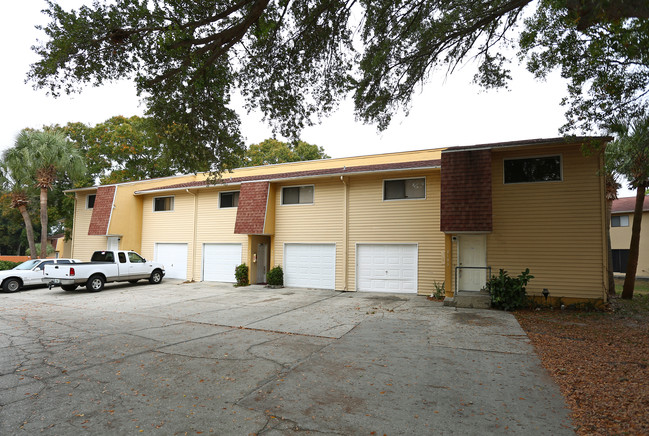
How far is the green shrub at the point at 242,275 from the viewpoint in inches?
650

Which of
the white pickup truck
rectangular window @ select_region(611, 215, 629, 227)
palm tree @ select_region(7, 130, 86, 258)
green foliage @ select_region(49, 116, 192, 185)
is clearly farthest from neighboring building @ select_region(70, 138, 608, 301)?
rectangular window @ select_region(611, 215, 629, 227)

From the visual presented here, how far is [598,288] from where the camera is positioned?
1054cm

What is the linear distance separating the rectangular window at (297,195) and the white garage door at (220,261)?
3519 millimetres

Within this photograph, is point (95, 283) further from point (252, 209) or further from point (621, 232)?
point (621, 232)

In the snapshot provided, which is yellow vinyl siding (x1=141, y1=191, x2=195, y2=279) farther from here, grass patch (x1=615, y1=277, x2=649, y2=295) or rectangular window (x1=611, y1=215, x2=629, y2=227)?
rectangular window (x1=611, y1=215, x2=629, y2=227)

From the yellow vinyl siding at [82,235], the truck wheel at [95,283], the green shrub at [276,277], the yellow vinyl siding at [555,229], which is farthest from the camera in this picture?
the yellow vinyl siding at [82,235]

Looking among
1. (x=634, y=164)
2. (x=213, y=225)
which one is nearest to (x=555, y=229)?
(x=634, y=164)

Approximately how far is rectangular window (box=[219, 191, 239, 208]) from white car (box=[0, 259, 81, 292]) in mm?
7554

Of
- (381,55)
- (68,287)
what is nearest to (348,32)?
(381,55)

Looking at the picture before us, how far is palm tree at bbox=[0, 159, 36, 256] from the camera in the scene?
2070cm

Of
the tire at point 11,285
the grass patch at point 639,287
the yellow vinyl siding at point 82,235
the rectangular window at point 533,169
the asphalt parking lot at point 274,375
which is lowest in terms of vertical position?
the grass patch at point 639,287

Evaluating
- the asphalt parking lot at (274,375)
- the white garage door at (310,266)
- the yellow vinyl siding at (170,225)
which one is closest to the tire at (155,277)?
the yellow vinyl siding at (170,225)

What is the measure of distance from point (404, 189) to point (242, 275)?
27.7ft

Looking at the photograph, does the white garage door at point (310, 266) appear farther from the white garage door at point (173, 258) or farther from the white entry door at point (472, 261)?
the white garage door at point (173, 258)
